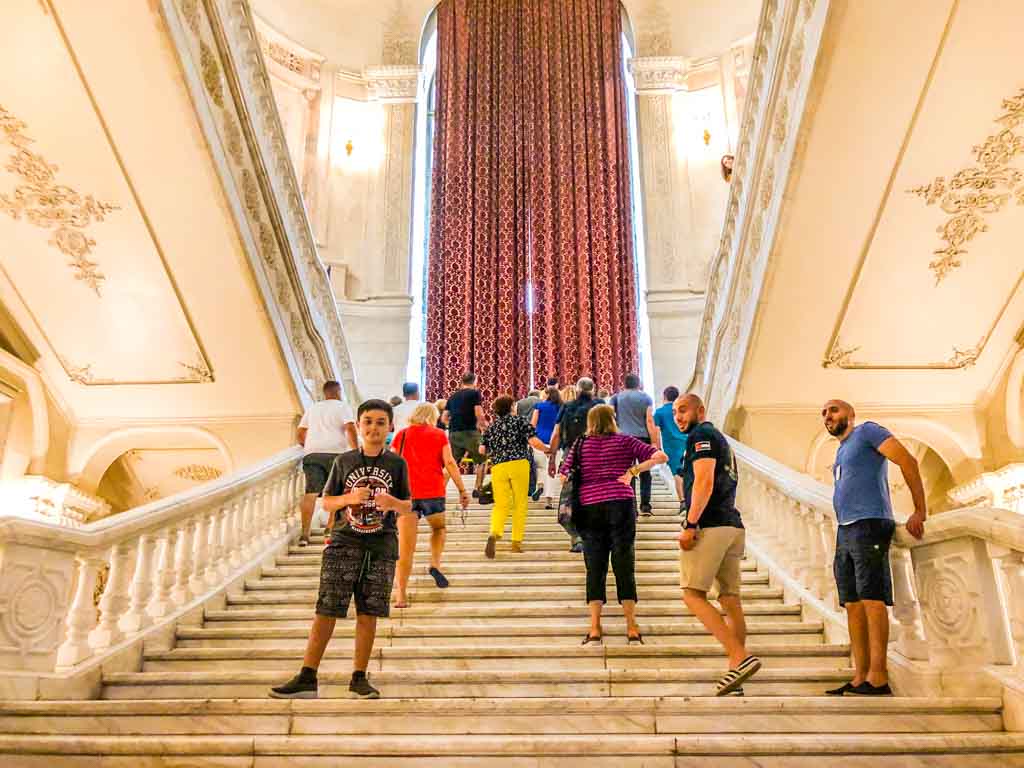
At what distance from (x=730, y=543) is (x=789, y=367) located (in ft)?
13.4

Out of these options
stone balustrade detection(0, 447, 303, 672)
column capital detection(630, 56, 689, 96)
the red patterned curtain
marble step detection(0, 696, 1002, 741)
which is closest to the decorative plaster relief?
stone balustrade detection(0, 447, 303, 672)

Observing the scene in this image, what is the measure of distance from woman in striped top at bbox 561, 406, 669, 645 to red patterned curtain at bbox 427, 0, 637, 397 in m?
8.41

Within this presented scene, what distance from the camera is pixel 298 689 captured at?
3.42 meters

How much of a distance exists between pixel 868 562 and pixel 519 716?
1601 millimetres

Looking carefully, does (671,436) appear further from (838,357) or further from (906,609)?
(906,609)

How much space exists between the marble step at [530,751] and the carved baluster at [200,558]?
218 cm

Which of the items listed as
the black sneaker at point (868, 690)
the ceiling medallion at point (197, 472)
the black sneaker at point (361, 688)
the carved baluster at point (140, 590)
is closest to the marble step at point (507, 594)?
the carved baluster at point (140, 590)

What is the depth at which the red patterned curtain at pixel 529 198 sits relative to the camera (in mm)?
13289

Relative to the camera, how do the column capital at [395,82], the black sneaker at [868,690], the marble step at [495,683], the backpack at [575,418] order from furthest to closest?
the column capital at [395,82]
the backpack at [575,418]
the marble step at [495,683]
the black sneaker at [868,690]

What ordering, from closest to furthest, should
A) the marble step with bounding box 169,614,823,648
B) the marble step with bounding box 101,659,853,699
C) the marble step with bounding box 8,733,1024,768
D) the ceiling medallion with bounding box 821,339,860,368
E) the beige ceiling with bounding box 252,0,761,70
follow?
the marble step with bounding box 8,733,1024,768 < the marble step with bounding box 101,659,853,699 < the marble step with bounding box 169,614,823,648 < the ceiling medallion with bounding box 821,339,860,368 < the beige ceiling with bounding box 252,0,761,70

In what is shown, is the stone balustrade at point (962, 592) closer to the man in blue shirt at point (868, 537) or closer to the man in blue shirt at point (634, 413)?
the man in blue shirt at point (868, 537)

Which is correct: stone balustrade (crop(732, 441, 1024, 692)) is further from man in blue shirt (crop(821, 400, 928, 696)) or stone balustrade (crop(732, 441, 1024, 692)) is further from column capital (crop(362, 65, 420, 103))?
column capital (crop(362, 65, 420, 103))

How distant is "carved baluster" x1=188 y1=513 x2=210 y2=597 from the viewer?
16.8 feet

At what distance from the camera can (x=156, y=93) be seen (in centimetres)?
615
